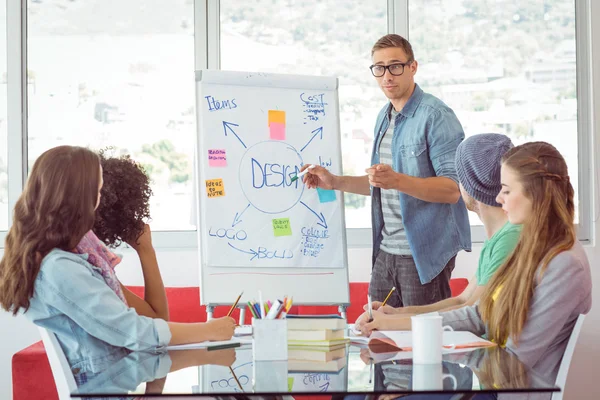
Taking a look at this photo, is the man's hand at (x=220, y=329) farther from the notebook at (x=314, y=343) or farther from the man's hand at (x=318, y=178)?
the man's hand at (x=318, y=178)

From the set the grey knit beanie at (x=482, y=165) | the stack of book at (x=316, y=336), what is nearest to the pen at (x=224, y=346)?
the stack of book at (x=316, y=336)

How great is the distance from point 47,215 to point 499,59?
2671 mm

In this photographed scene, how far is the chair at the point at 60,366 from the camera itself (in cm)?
150

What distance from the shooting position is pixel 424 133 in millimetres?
2623

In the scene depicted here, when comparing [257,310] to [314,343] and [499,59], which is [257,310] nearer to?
[314,343]

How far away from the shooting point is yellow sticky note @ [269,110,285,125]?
276 cm

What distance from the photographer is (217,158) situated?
272 cm

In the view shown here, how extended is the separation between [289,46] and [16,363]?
6.42 feet

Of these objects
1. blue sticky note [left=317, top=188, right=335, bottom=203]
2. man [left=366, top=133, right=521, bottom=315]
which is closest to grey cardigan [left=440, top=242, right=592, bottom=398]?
man [left=366, top=133, right=521, bottom=315]

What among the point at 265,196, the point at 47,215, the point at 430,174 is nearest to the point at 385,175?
the point at 430,174

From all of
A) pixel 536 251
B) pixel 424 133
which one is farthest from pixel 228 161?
pixel 536 251

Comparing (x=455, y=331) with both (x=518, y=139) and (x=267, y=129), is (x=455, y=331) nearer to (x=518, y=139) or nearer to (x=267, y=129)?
(x=267, y=129)

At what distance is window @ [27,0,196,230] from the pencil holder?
2198 millimetres

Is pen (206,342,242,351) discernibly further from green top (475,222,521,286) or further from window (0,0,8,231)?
window (0,0,8,231)
